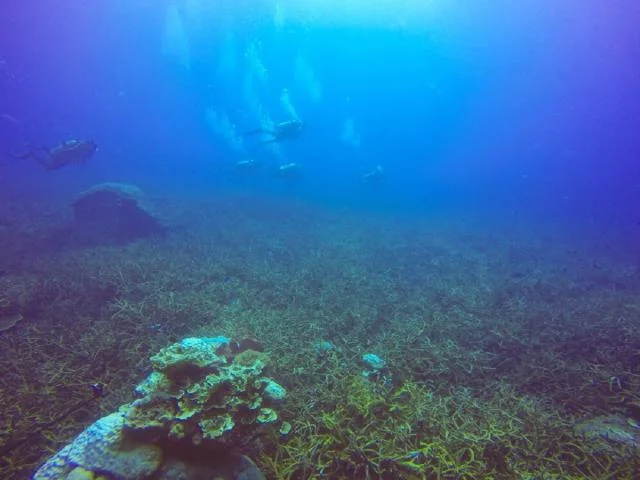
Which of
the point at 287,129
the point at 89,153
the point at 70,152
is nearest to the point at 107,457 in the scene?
the point at 70,152

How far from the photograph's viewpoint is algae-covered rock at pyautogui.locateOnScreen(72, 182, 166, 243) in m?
14.9

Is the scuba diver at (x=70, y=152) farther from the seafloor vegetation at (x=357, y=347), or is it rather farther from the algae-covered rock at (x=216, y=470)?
the algae-covered rock at (x=216, y=470)

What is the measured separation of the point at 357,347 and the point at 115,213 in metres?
14.2

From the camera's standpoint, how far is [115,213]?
1512cm

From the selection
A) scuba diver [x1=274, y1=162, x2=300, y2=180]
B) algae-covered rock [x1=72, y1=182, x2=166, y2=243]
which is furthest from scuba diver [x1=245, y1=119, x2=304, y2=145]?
algae-covered rock [x1=72, y1=182, x2=166, y2=243]

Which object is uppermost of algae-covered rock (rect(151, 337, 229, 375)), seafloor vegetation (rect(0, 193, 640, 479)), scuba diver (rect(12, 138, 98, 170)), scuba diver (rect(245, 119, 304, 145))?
scuba diver (rect(245, 119, 304, 145))

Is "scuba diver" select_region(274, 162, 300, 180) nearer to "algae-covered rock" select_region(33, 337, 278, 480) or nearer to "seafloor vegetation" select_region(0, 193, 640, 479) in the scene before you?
"seafloor vegetation" select_region(0, 193, 640, 479)

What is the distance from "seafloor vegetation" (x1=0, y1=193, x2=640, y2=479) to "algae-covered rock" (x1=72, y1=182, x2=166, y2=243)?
173cm

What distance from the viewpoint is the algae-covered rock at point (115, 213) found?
1493cm

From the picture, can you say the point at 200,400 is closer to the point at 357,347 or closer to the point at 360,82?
the point at 357,347

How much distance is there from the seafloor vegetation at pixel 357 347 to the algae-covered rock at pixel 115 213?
5.67 ft

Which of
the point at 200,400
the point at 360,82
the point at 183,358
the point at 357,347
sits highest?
the point at 360,82

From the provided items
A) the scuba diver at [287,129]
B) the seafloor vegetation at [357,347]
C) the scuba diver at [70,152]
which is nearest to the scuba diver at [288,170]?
the scuba diver at [287,129]

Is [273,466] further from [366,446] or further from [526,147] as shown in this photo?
[526,147]
